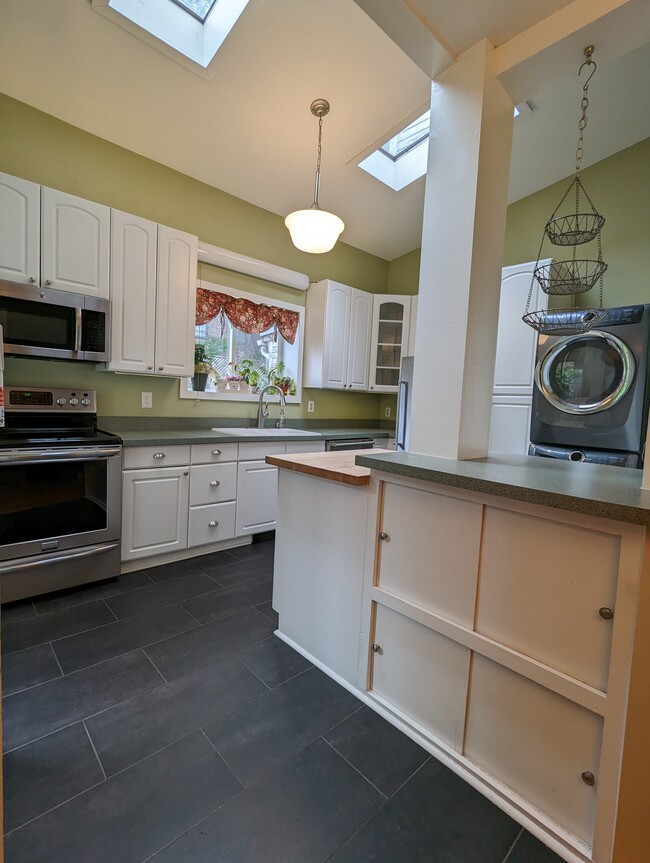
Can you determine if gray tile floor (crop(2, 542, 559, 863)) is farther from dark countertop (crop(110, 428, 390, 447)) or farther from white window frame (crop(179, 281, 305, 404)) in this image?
white window frame (crop(179, 281, 305, 404))

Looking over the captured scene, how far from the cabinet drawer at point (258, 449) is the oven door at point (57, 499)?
33.0 inches

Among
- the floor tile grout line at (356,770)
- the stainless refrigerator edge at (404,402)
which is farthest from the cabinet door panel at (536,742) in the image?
the stainless refrigerator edge at (404,402)

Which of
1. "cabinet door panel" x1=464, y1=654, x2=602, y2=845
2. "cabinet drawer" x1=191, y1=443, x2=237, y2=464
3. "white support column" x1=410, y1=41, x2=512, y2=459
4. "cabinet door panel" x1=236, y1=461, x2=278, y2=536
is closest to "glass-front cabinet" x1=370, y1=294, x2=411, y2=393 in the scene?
"cabinet door panel" x1=236, y1=461, x2=278, y2=536

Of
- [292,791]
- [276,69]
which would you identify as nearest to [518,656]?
[292,791]

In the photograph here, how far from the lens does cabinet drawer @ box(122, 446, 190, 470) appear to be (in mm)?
2396

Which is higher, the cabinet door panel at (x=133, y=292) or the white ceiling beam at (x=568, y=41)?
the white ceiling beam at (x=568, y=41)

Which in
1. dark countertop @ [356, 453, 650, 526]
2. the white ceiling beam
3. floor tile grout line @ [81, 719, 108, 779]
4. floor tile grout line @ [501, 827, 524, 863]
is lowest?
floor tile grout line @ [81, 719, 108, 779]

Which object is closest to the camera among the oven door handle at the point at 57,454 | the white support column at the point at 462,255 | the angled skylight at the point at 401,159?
the white support column at the point at 462,255

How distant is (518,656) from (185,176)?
11.6 feet

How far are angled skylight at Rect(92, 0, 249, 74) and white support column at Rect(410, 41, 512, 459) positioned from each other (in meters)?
1.49

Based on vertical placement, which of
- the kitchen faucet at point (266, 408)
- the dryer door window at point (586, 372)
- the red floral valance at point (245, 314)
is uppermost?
the red floral valance at point (245, 314)

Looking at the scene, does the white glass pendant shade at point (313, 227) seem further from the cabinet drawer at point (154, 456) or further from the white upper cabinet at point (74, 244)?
the cabinet drawer at point (154, 456)

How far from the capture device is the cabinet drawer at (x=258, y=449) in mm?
2912

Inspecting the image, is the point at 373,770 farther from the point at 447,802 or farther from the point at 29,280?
the point at 29,280
